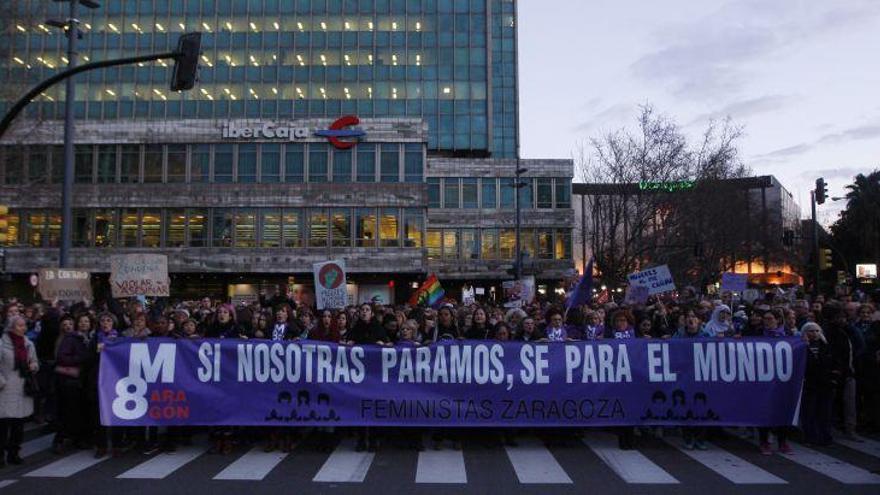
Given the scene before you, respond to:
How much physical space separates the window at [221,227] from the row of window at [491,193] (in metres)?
17.3

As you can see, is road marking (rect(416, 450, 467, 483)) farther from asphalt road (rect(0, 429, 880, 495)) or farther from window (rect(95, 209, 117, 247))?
window (rect(95, 209, 117, 247))

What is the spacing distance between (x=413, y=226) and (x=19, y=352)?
121ft

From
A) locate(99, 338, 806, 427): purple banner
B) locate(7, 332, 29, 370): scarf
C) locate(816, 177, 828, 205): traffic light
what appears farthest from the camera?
locate(816, 177, 828, 205): traffic light

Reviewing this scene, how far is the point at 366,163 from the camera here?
45.5 metres

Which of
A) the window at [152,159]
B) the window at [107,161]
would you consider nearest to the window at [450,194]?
the window at [152,159]

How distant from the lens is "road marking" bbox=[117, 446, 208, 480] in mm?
8102

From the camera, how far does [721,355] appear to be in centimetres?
976

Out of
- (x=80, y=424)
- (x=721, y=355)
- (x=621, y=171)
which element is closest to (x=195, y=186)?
(x=621, y=171)

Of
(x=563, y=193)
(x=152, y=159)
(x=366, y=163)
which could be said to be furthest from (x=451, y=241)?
(x=152, y=159)

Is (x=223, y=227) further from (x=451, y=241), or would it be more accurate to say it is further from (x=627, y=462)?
(x=627, y=462)

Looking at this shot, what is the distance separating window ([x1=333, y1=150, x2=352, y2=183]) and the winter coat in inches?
1447

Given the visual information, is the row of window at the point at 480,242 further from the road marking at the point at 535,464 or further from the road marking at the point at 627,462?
the road marking at the point at 535,464

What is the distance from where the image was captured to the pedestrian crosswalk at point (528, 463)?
797 centimetres

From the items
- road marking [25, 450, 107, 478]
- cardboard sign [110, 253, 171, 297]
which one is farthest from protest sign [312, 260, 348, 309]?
road marking [25, 450, 107, 478]
